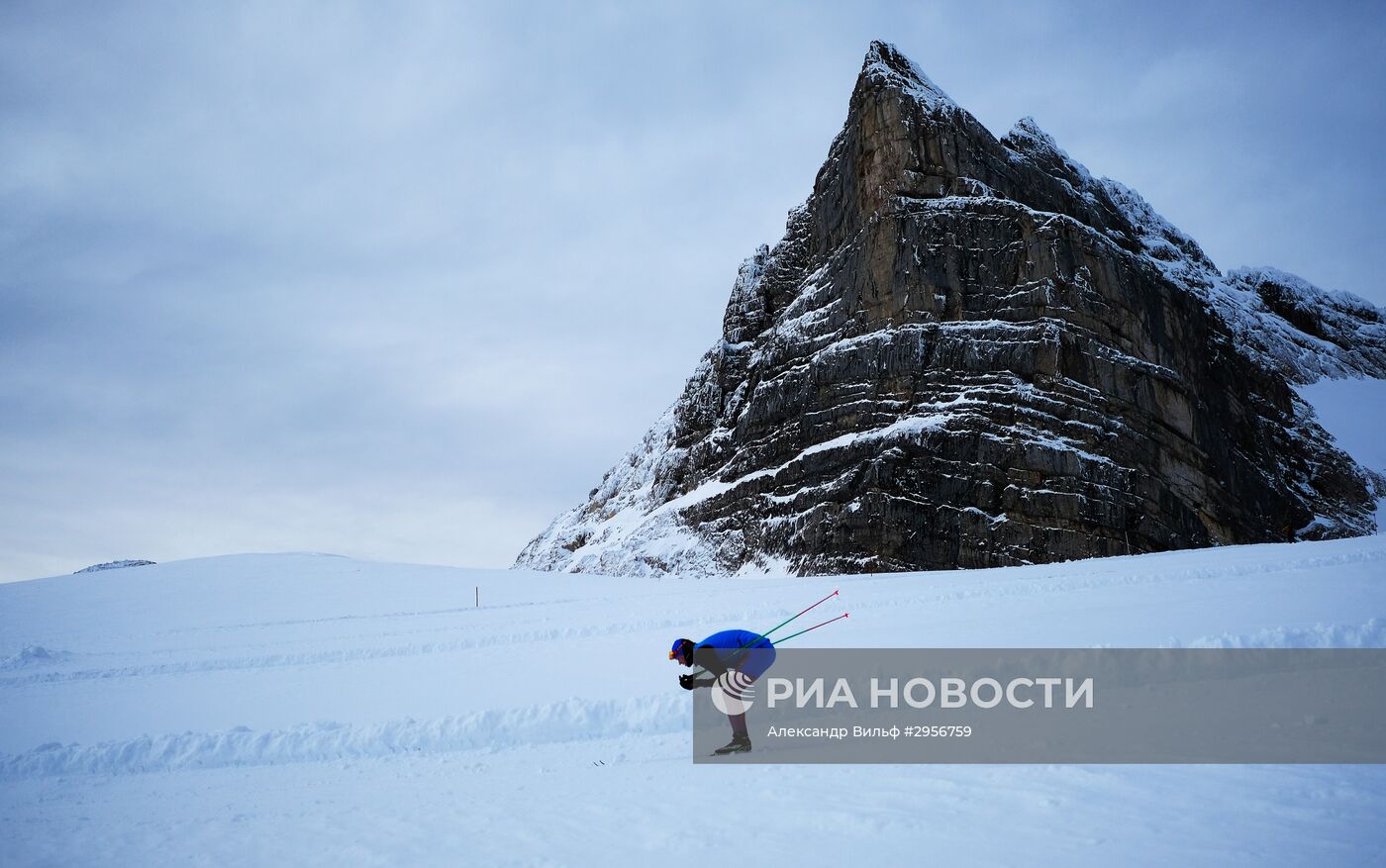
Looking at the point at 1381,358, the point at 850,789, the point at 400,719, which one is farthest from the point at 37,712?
the point at 1381,358

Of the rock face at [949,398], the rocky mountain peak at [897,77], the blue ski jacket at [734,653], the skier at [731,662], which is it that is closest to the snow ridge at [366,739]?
the skier at [731,662]

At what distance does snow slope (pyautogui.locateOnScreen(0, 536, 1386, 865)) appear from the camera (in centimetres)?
601

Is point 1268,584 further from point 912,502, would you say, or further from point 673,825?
point 912,502

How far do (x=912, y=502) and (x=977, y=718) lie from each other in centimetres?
4088

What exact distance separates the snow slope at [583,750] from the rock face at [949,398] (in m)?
25.1

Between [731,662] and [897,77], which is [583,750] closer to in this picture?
[731,662]

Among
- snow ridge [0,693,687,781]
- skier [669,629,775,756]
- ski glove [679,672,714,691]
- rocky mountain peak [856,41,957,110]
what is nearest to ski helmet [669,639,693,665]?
skier [669,629,775,756]

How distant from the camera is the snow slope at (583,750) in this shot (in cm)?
601

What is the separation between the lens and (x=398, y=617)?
23828mm

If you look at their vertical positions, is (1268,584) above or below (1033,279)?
below

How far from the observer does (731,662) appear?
866 centimetres

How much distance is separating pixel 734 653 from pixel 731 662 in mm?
99

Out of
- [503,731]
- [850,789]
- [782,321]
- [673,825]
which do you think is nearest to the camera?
[673,825]

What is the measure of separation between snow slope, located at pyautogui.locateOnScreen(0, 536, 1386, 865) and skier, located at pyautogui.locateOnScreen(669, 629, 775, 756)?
0.68 m
